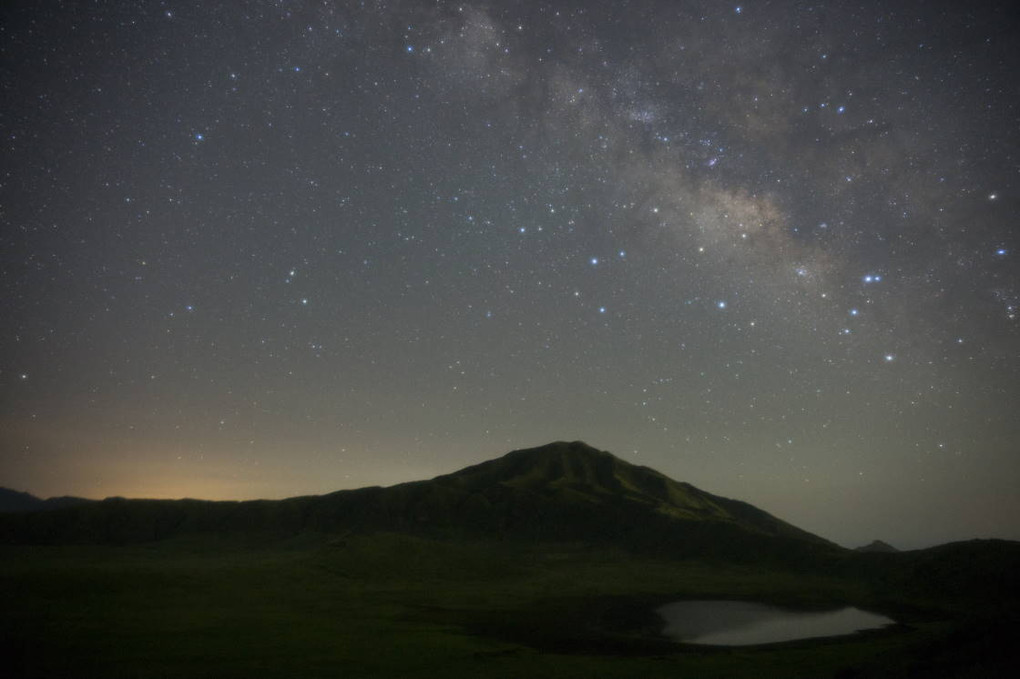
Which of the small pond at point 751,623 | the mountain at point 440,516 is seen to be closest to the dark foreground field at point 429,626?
the small pond at point 751,623

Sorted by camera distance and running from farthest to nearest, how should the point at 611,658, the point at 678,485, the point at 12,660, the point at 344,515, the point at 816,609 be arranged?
the point at 678,485 < the point at 344,515 < the point at 816,609 < the point at 611,658 < the point at 12,660

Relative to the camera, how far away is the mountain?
5325 inches

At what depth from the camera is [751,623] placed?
47.2 meters

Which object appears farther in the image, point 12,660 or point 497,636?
point 497,636

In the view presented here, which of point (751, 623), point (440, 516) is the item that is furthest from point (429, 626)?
point (440, 516)

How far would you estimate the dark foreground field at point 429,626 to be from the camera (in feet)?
87.2

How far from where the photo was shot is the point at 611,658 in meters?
31.4

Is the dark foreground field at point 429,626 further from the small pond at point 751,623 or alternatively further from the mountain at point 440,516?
the mountain at point 440,516

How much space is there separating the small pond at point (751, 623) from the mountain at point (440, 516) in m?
64.6

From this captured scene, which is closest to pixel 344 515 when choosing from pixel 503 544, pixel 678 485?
pixel 503 544

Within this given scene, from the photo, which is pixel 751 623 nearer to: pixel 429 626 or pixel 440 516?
pixel 429 626

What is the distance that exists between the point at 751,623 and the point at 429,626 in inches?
1127

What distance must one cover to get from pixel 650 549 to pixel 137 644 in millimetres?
106646

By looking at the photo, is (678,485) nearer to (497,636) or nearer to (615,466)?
(615,466)
